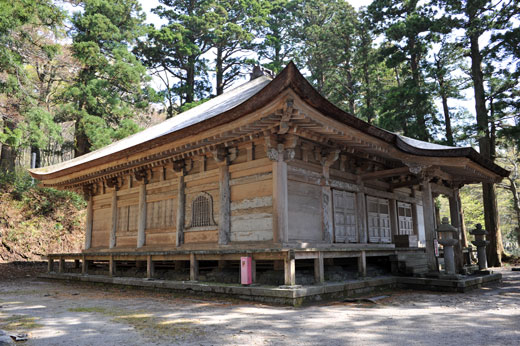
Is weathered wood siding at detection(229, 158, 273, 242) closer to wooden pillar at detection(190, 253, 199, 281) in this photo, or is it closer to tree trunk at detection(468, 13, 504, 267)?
wooden pillar at detection(190, 253, 199, 281)

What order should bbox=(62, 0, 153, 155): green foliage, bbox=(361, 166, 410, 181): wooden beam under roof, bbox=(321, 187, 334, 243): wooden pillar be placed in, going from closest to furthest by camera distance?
bbox=(321, 187, 334, 243): wooden pillar
bbox=(361, 166, 410, 181): wooden beam under roof
bbox=(62, 0, 153, 155): green foliage

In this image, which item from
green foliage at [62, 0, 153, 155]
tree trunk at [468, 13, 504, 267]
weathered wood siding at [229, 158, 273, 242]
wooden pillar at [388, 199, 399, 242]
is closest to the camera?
weathered wood siding at [229, 158, 273, 242]

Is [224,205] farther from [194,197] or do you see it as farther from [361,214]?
[361,214]

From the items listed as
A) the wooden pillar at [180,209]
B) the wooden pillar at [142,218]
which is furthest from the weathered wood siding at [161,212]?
the wooden pillar at [180,209]

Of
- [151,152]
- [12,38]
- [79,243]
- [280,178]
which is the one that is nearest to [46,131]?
[12,38]

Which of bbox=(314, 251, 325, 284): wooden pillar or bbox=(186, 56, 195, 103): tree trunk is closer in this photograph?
bbox=(314, 251, 325, 284): wooden pillar

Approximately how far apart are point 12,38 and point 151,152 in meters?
13.9

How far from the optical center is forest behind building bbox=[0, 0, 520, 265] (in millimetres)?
19672

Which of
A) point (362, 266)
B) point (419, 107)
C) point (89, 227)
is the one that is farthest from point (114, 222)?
point (419, 107)

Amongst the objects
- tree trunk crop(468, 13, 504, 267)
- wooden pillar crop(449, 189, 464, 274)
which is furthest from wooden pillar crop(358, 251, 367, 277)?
tree trunk crop(468, 13, 504, 267)

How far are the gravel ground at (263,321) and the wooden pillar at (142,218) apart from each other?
3.67m

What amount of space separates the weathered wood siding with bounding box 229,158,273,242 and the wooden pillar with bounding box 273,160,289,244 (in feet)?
1.41

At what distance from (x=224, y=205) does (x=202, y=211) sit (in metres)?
1.27

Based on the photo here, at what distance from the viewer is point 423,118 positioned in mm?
22328
